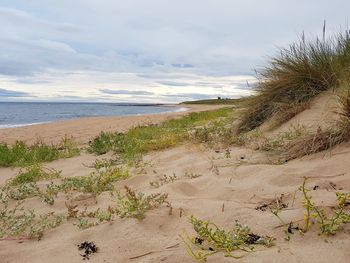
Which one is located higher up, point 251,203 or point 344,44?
point 344,44

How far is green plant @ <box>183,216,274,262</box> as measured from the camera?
2.09m

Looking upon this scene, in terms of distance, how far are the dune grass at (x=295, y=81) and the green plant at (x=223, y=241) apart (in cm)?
375

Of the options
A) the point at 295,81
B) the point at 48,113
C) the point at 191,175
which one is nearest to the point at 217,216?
the point at 191,175

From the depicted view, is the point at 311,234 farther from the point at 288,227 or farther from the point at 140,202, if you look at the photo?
the point at 140,202

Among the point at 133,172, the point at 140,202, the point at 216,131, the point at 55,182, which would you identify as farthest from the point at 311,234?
the point at 216,131

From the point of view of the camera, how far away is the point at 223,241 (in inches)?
84.7

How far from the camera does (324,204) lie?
2.43 m

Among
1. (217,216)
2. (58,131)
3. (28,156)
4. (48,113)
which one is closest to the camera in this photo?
(217,216)

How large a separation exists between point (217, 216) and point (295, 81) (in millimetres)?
4182

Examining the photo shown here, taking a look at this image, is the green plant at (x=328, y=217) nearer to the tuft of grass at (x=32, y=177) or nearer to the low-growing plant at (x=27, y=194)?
the low-growing plant at (x=27, y=194)

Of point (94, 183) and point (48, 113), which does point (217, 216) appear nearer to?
point (94, 183)

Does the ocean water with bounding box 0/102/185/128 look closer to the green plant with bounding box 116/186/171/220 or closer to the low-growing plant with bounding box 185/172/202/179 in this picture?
the low-growing plant with bounding box 185/172/202/179

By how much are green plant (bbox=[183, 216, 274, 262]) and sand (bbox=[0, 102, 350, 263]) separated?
5 cm

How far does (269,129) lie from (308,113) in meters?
0.57
